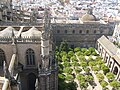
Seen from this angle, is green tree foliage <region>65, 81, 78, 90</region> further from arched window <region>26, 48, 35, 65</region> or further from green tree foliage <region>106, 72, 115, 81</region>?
arched window <region>26, 48, 35, 65</region>

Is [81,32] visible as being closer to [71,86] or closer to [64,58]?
[64,58]

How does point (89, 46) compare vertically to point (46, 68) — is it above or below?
below

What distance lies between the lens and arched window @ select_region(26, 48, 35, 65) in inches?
1190

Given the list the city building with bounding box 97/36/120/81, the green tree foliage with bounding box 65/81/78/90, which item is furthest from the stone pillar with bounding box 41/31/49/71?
the city building with bounding box 97/36/120/81

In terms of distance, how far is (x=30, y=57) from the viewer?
1208 inches

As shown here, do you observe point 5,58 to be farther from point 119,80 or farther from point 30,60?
point 119,80

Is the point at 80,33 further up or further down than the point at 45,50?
further down

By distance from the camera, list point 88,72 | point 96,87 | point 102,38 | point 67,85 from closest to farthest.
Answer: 1. point 67,85
2. point 96,87
3. point 88,72
4. point 102,38

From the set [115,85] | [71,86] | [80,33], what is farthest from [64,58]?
[115,85]

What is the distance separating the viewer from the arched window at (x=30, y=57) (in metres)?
30.2

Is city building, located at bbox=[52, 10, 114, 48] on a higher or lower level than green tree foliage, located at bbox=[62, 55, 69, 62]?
higher

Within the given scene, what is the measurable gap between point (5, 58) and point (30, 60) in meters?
3.95

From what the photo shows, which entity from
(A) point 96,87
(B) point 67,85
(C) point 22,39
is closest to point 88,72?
(A) point 96,87

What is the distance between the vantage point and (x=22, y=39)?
29.2 m
